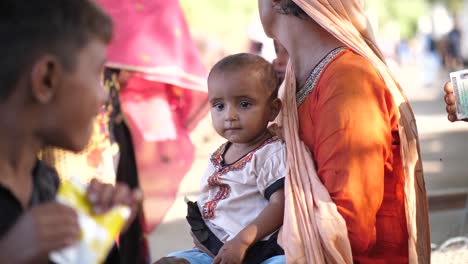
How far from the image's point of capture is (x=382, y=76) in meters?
2.97

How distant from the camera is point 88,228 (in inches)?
65.3

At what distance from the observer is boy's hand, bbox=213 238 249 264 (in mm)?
2729

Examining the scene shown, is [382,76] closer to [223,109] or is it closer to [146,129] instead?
[223,109]

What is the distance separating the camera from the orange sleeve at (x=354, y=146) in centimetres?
274

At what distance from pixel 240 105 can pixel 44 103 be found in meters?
1.38

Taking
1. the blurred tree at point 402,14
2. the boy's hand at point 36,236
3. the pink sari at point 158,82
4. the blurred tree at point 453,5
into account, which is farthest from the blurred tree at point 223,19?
the boy's hand at point 36,236

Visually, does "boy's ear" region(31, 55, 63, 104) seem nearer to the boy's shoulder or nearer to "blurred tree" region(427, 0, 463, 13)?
the boy's shoulder

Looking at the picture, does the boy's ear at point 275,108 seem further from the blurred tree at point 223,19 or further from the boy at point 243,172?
the blurred tree at point 223,19

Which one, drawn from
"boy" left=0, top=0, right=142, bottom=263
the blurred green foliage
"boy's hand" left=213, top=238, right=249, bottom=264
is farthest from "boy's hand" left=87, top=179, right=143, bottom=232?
the blurred green foliage

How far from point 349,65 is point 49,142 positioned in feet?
4.61

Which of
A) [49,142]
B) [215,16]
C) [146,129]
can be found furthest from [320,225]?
[215,16]

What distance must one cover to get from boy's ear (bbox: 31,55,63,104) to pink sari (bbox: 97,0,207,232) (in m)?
3.40

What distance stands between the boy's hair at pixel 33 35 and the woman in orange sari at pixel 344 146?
126 centimetres

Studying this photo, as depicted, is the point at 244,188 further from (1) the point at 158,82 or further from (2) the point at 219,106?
(1) the point at 158,82
